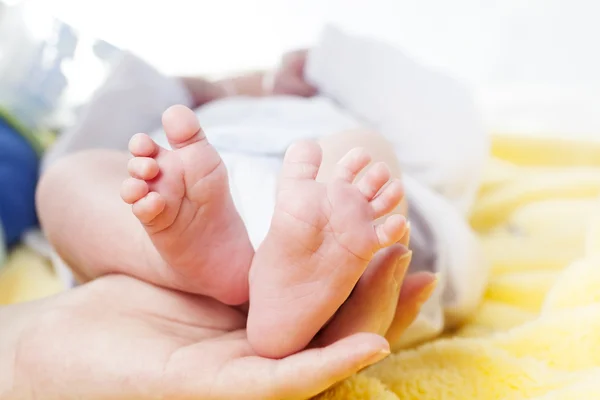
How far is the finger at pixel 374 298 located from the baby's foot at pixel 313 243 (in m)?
0.03

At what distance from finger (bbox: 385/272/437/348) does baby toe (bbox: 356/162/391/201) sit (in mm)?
142

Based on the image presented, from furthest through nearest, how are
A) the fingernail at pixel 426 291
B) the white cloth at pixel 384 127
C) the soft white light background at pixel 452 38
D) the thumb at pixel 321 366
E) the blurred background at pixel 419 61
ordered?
the soft white light background at pixel 452 38
the blurred background at pixel 419 61
the white cloth at pixel 384 127
the fingernail at pixel 426 291
the thumb at pixel 321 366

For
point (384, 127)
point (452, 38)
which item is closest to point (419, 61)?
point (452, 38)

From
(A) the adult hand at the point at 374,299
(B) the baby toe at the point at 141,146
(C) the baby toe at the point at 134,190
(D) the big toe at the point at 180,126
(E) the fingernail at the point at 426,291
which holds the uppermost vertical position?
(D) the big toe at the point at 180,126

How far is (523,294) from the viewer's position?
73cm

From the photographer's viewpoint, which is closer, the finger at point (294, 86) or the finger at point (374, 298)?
the finger at point (374, 298)

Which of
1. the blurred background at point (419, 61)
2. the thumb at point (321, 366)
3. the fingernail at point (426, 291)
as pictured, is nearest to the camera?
the thumb at point (321, 366)

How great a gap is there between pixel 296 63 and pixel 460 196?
38cm

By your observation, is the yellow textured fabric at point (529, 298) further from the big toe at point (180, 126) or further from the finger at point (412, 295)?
the big toe at point (180, 126)

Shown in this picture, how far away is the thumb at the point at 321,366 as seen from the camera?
407mm

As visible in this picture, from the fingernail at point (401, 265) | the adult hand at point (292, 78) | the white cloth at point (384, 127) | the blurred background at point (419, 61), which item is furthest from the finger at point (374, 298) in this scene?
the adult hand at point (292, 78)

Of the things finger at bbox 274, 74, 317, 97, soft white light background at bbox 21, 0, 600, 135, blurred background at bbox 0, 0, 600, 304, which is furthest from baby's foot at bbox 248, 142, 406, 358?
soft white light background at bbox 21, 0, 600, 135

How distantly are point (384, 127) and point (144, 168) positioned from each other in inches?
19.1

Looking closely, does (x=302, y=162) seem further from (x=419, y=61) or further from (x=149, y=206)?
(x=419, y=61)
